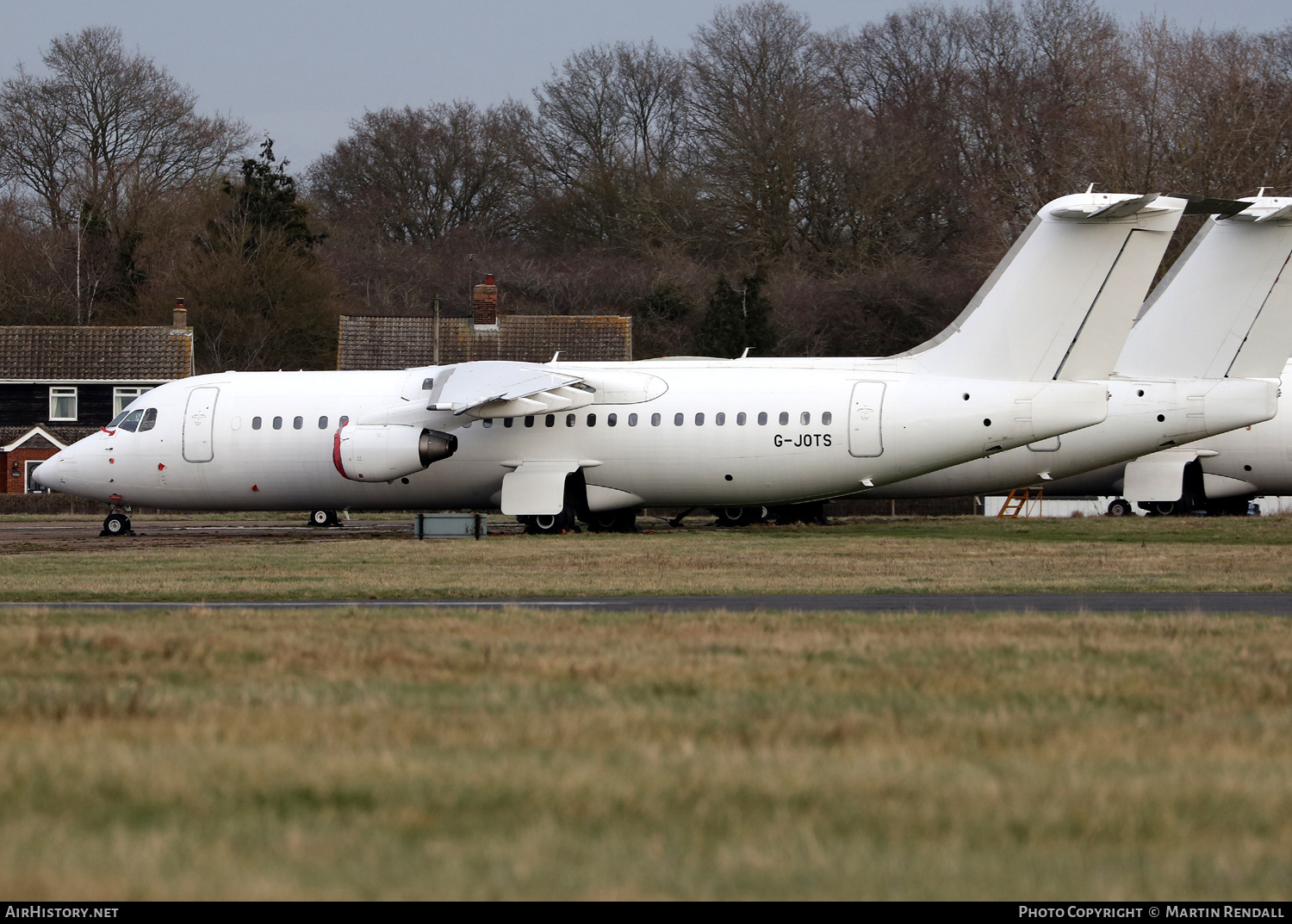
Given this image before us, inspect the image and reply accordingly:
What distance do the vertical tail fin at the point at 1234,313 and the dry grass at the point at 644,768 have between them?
2584cm

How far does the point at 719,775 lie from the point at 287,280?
225 feet

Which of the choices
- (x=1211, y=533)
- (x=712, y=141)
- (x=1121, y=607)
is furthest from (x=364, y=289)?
(x=1121, y=607)

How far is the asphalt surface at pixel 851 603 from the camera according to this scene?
1653cm

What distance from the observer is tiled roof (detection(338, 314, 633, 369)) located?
5878 centimetres

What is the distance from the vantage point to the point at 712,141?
84250 millimetres

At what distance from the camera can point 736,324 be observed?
67188 millimetres

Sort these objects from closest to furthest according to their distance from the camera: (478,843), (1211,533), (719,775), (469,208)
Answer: (478,843), (719,775), (1211,533), (469,208)

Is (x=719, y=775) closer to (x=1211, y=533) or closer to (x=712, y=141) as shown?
(x=1211, y=533)

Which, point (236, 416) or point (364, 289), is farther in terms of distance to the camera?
point (364, 289)

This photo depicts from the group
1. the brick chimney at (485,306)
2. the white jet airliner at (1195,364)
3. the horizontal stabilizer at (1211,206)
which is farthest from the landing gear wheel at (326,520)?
the horizontal stabilizer at (1211,206)

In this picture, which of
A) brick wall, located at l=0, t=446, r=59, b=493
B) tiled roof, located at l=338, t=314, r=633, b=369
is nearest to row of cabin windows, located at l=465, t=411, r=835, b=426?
tiled roof, located at l=338, t=314, r=633, b=369

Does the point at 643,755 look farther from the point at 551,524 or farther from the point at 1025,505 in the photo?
the point at 1025,505

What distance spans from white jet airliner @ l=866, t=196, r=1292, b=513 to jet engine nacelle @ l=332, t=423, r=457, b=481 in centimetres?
1034

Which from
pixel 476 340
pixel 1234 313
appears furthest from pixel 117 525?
pixel 1234 313
